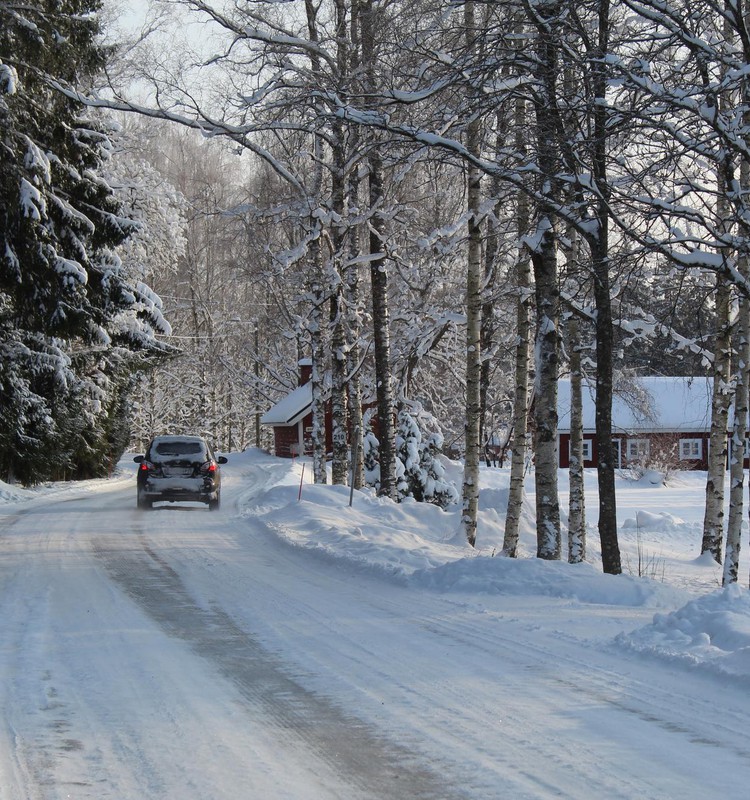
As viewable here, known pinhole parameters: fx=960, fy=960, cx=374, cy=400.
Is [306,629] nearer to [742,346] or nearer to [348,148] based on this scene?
[742,346]

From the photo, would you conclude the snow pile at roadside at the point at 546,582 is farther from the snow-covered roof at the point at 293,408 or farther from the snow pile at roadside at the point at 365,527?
the snow-covered roof at the point at 293,408

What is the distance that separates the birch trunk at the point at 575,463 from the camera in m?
18.2

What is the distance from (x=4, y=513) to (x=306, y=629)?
48.8 feet

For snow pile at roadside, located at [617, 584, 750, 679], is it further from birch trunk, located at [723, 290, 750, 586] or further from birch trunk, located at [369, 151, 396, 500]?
birch trunk, located at [369, 151, 396, 500]

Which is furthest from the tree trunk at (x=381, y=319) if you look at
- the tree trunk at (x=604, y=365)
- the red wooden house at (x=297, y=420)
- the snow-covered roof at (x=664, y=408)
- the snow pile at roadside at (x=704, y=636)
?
the snow-covered roof at (x=664, y=408)

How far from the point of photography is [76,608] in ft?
30.0

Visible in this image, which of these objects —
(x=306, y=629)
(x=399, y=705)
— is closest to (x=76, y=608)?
(x=306, y=629)

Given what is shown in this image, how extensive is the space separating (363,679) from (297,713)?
0.84m

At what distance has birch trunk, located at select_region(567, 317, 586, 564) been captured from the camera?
59.7 feet

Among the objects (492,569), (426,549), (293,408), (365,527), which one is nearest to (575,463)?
(365,527)

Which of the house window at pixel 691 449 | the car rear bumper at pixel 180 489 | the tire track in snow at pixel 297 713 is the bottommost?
the tire track in snow at pixel 297 713

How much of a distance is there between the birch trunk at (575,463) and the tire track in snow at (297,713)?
1004 centimetres

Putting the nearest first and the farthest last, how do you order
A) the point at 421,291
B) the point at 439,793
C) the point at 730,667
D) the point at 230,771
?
1. the point at 439,793
2. the point at 230,771
3. the point at 730,667
4. the point at 421,291

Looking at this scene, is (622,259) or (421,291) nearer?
(622,259)
